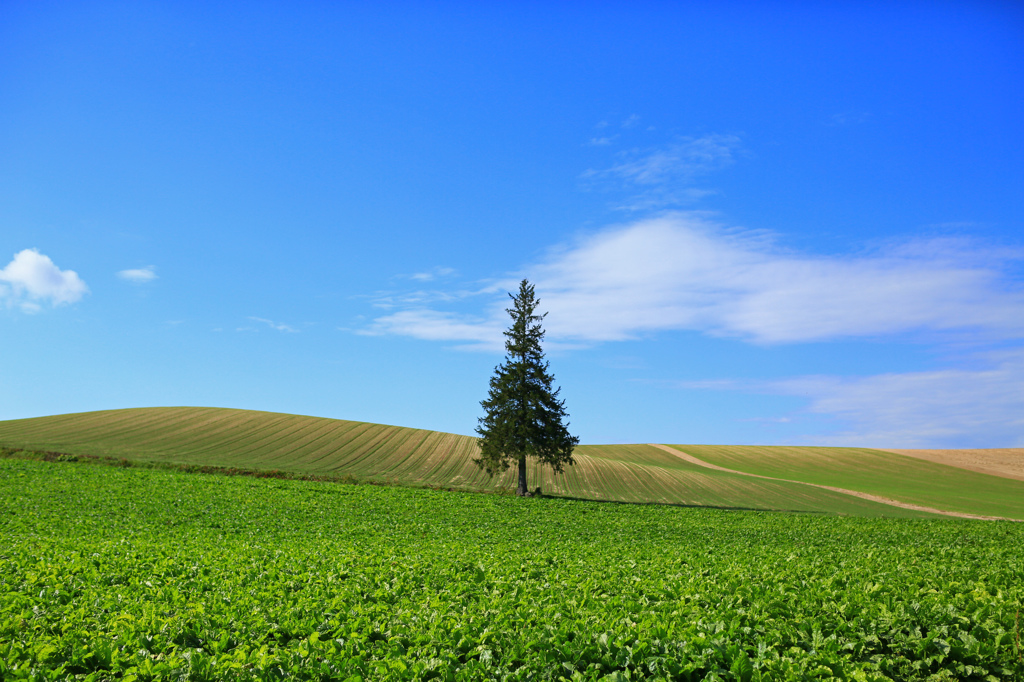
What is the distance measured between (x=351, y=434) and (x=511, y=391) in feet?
125

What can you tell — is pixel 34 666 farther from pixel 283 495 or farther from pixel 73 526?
pixel 283 495

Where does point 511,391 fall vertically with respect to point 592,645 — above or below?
above

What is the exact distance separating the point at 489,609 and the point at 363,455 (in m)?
59.0

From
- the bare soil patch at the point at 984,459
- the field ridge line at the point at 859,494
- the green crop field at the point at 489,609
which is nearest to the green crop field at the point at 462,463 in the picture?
the field ridge line at the point at 859,494

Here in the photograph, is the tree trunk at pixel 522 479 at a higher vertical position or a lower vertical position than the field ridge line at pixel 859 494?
higher

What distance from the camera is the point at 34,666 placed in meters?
8.29

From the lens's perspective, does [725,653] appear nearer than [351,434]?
Yes

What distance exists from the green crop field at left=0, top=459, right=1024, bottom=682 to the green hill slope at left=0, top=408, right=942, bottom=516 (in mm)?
35195

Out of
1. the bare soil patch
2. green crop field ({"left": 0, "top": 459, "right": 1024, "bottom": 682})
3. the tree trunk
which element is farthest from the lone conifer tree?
the bare soil patch

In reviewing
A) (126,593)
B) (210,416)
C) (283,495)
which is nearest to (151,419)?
(210,416)

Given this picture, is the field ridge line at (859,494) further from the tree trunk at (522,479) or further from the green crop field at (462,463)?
the tree trunk at (522,479)

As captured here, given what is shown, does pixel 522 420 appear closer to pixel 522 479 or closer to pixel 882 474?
pixel 522 479

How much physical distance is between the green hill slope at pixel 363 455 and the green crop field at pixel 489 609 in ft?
115

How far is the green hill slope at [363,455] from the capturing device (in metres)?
53.6
